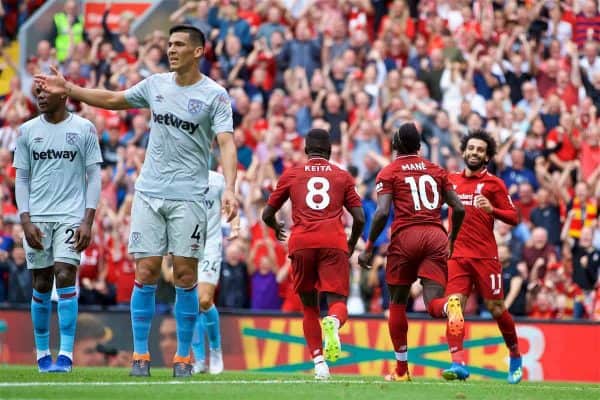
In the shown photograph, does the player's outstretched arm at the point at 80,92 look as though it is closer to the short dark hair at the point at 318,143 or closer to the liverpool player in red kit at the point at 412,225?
the short dark hair at the point at 318,143

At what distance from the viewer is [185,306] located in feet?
40.3

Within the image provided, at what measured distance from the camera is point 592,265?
64.3ft

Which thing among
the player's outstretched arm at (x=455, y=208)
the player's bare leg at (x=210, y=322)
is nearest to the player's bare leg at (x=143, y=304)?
the player's outstretched arm at (x=455, y=208)

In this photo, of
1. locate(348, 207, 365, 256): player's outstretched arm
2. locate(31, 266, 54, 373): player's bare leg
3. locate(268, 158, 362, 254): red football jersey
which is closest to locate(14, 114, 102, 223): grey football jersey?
locate(31, 266, 54, 373): player's bare leg

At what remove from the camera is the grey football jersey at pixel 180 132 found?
474 inches

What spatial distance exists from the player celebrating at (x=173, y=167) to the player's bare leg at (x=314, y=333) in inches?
45.9

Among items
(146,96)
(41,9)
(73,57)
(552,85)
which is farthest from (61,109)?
(41,9)

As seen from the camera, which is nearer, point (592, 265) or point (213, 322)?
point (213, 322)

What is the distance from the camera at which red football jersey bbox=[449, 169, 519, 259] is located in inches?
554

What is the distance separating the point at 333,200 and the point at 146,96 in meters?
1.92

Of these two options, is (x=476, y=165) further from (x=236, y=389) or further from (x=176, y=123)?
(x=236, y=389)

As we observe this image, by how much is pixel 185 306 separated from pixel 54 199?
1818 millimetres

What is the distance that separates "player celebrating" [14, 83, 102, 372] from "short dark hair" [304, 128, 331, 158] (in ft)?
6.66

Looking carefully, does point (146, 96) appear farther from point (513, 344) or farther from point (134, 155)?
point (134, 155)
